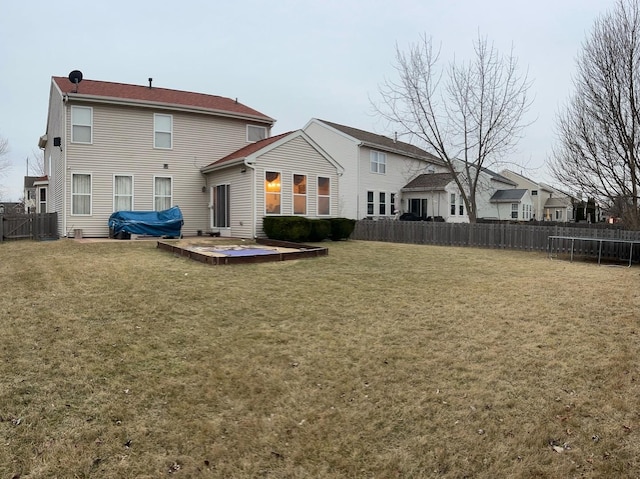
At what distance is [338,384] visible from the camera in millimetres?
4070

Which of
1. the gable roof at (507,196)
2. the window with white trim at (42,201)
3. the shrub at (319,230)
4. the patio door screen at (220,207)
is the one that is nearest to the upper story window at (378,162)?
the patio door screen at (220,207)

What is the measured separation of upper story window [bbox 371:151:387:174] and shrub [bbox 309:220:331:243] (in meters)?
11.9

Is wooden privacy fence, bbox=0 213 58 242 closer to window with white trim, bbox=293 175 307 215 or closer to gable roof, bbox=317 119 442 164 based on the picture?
window with white trim, bbox=293 175 307 215

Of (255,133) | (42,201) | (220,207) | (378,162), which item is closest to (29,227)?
(42,201)

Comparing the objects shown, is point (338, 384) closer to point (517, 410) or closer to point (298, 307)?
point (517, 410)

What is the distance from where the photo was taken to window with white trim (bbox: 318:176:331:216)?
1778cm

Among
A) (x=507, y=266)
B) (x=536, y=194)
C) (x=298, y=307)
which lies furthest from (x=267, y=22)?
(x=536, y=194)

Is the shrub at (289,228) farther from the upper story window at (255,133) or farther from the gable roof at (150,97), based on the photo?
the gable roof at (150,97)

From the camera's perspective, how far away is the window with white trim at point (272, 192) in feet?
52.1

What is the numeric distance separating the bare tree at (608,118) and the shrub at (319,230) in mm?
8759

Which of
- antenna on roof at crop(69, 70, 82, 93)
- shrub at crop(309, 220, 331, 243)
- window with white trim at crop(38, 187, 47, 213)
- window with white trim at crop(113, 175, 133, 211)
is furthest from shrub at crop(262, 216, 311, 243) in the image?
window with white trim at crop(38, 187, 47, 213)

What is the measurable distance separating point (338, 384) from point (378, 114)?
1957 centimetres

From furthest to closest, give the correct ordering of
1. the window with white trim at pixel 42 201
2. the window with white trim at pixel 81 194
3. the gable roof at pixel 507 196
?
the gable roof at pixel 507 196, the window with white trim at pixel 42 201, the window with white trim at pixel 81 194

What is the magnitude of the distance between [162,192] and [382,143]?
15.9 m
